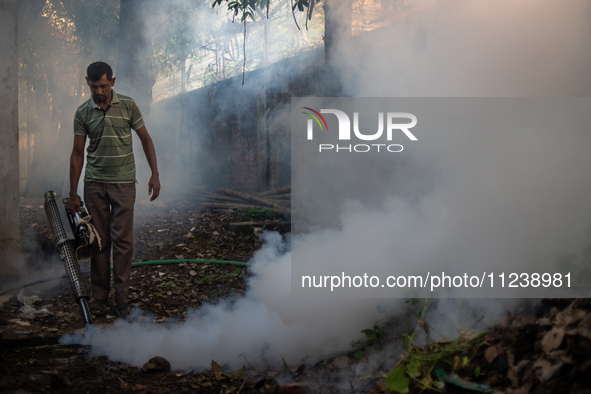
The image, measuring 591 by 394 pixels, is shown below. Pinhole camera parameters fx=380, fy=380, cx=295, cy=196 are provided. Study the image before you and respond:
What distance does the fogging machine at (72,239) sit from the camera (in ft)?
8.65

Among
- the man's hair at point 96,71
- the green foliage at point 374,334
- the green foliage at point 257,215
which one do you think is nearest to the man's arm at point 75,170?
the man's hair at point 96,71

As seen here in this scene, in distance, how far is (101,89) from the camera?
2754 mm

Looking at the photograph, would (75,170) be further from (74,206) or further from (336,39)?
(336,39)

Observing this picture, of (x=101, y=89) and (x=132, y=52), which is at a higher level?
(x=132, y=52)

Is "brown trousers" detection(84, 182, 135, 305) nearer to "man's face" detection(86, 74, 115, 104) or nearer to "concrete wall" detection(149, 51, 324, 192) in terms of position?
"man's face" detection(86, 74, 115, 104)

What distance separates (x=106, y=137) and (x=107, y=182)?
1.11 ft

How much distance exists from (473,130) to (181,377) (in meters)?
2.51

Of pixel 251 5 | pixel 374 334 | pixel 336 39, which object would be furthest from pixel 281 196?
pixel 374 334

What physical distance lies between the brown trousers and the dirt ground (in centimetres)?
25

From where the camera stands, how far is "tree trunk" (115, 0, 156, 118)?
5758 mm

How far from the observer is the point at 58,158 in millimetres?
8227

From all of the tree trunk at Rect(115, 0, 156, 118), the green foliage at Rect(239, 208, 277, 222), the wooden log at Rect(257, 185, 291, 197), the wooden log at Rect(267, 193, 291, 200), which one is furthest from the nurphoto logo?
the tree trunk at Rect(115, 0, 156, 118)

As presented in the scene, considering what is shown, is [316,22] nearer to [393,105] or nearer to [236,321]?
[393,105]

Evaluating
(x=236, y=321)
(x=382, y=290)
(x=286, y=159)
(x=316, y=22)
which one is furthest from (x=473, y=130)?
(x=316, y=22)
